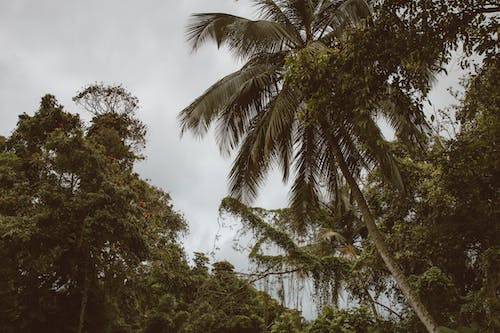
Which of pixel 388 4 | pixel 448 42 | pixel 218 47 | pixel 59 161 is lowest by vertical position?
pixel 448 42

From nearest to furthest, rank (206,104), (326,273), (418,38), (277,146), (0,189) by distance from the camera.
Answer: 1. (418,38)
2. (206,104)
3. (277,146)
4. (0,189)
5. (326,273)

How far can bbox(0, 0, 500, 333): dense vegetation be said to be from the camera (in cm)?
729

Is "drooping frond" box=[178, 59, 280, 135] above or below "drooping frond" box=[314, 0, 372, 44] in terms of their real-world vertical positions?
below

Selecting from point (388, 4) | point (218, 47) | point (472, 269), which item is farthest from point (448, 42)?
point (472, 269)

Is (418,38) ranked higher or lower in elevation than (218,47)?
lower

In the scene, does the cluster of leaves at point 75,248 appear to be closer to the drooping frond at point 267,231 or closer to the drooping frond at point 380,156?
the drooping frond at point 267,231

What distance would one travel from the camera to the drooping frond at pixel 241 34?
7.54 metres

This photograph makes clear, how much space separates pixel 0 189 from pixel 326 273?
27.0 feet

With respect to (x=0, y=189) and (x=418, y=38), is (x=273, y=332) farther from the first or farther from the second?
(x=418, y=38)

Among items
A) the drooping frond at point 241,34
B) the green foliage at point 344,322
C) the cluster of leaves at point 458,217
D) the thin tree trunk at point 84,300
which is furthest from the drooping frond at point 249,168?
the green foliage at point 344,322

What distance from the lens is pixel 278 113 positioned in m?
7.18

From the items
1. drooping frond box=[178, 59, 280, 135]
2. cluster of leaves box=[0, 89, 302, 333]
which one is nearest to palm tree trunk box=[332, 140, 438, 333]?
drooping frond box=[178, 59, 280, 135]

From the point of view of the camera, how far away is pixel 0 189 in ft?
31.2

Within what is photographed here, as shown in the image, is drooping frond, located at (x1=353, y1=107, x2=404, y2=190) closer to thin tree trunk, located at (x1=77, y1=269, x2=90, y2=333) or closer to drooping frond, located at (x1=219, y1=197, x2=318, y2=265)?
drooping frond, located at (x1=219, y1=197, x2=318, y2=265)
